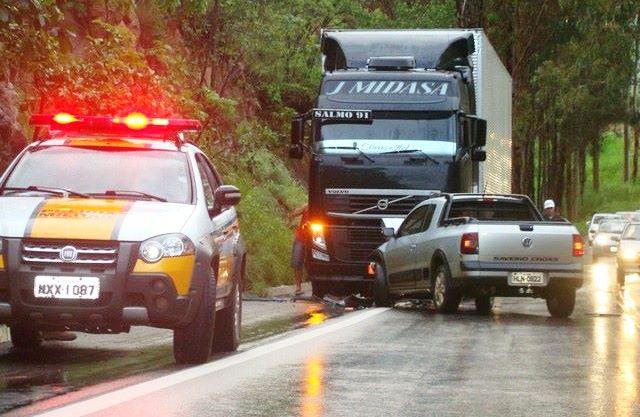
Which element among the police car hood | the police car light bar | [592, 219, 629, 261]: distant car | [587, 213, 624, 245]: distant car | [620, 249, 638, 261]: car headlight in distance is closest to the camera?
the police car hood

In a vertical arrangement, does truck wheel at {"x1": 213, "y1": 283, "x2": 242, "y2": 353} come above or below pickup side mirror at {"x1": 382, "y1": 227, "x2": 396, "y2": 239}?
below

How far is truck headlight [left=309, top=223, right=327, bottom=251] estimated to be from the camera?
77.7ft

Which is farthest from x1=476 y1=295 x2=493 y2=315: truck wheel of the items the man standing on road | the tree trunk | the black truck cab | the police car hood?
the tree trunk

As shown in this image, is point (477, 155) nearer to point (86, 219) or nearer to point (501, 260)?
point (501, 260)

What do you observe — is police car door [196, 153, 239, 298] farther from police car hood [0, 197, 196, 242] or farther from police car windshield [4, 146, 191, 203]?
police car hood [0, 197, 196, 242]

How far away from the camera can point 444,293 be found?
20.2m

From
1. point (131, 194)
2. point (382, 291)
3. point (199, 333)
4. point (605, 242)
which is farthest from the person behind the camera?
point (605, 242)

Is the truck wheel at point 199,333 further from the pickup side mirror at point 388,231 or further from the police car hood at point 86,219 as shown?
the pickup side mirror at point 388,231

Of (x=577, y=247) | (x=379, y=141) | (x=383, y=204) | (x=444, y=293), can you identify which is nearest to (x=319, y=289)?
(x=383, y=204)

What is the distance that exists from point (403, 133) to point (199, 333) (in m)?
11.2

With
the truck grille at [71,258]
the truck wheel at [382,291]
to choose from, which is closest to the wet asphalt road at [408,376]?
the truck grille at [71,258]

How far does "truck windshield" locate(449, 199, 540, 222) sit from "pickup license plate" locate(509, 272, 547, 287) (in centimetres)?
160

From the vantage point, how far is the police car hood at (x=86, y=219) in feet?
37.3

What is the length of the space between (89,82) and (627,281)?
1847 centimetres
